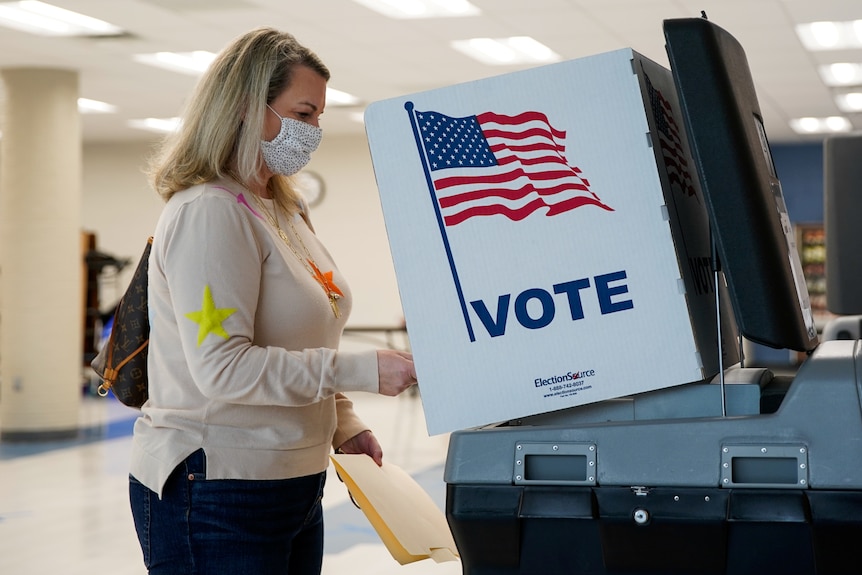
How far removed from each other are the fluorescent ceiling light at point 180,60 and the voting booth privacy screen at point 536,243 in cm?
743

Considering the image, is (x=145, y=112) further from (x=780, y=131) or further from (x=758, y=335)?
(x=758, y=335)

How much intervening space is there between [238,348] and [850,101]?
10281 millimetres

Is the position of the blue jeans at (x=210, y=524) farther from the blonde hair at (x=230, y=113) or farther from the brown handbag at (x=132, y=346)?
the blonde hair at (x=230, y=113)

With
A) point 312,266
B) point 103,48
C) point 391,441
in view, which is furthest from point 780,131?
point 312,266

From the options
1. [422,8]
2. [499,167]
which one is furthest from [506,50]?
[499,167]

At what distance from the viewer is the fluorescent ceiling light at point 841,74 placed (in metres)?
8.69

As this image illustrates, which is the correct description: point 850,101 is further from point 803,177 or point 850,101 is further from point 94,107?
point 94,107

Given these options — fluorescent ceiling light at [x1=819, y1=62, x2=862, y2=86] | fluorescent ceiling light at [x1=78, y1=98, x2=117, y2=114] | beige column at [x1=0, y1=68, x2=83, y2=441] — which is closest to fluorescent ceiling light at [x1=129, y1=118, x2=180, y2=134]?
fluorescent ceiling light at [x1=78, y1=98, x2=117, y2=114]

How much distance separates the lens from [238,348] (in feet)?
4.62

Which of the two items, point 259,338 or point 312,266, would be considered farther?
point 312,266

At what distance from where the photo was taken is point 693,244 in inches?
46.4

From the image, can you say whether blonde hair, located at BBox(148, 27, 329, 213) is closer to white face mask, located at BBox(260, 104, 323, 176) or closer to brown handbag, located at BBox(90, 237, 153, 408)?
white face mask, located at BBox(260, 104, 323, 176)

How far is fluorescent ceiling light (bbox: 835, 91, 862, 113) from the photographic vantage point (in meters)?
10.1

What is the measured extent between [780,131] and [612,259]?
1237cm
